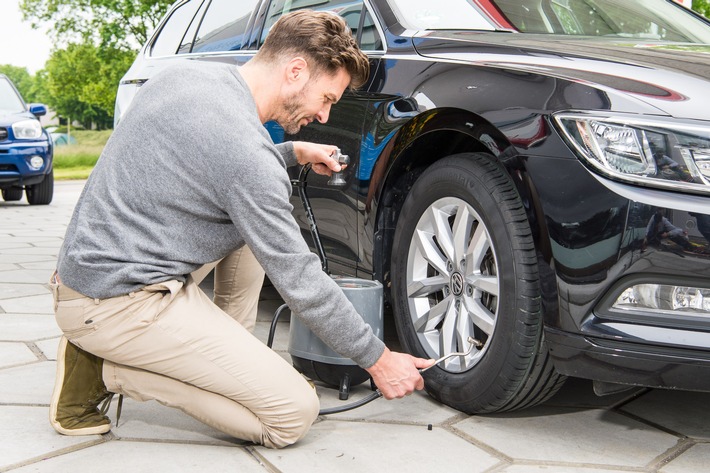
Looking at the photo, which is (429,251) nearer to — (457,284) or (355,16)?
(457,284)

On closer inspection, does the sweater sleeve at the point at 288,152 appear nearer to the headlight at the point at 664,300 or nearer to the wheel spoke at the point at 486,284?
the wheel spoke at the point at 486,284

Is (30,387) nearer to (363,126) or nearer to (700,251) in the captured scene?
(363,126)

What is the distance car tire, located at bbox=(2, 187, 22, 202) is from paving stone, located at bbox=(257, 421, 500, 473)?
915 centimetres

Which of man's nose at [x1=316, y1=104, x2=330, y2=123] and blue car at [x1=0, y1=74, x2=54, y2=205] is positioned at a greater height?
man's nose at [x1=316, y1=104, x2=330, y2=123]

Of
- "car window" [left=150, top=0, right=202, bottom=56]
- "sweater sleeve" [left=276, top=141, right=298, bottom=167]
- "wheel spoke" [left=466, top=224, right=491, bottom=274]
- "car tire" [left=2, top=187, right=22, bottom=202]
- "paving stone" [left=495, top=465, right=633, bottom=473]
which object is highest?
"car window" [left=150, top=0, right=202, bottom=56]

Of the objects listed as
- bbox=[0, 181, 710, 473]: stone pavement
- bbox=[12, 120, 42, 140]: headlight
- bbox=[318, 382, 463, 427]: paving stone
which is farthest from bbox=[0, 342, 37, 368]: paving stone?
bbox=[12, 120, 42, 140]: headlight

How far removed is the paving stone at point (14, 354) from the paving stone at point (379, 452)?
4.08 ft

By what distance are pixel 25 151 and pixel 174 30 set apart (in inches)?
195

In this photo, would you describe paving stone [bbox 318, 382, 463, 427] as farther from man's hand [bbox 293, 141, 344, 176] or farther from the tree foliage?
the tree foliage

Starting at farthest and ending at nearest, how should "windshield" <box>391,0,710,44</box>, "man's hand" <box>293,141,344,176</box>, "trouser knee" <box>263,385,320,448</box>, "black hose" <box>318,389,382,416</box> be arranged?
"windshield" <box>391,0,710,44</box> < "man's hand" <box>293,141,344,176</box> < "black hose" <box>318,389,382,416</box> < "trouser knee" <box>263,385,320,448</box>

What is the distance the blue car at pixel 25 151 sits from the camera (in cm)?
909

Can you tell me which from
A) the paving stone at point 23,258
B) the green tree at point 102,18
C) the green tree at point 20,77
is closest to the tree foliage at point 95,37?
the green tree at point 102,18

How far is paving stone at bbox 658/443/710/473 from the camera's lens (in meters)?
2.14

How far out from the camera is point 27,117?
31.0 feet
